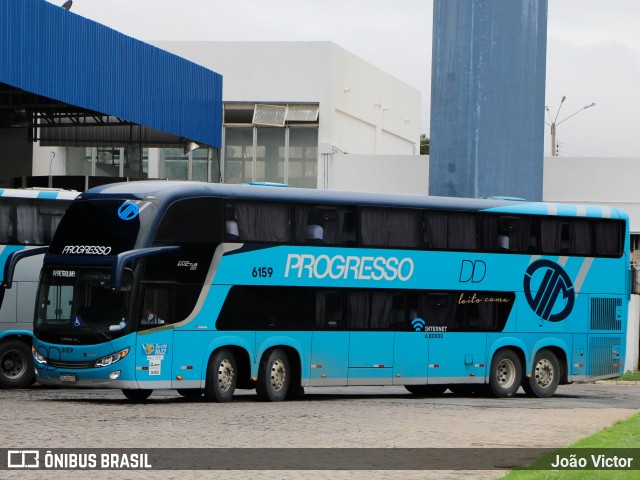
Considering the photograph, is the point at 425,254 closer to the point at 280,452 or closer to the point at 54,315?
the point at 54,315

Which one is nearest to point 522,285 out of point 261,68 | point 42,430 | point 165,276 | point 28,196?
point 165,276

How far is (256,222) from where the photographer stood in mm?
24609

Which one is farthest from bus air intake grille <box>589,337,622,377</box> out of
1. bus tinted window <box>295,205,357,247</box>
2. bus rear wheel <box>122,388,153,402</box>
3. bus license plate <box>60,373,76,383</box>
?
bus license plate <box>60,373,76,383</box>

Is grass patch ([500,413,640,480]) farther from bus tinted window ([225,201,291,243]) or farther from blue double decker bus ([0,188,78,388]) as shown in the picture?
blue double decker bus ([0,188,78,388])

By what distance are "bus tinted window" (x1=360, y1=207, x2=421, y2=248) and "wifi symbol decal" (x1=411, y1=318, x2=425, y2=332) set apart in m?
1.49

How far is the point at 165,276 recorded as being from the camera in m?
23.3

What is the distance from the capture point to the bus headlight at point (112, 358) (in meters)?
22.6

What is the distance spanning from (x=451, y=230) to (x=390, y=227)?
1.51 m

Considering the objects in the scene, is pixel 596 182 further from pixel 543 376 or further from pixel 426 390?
pixel 543 376

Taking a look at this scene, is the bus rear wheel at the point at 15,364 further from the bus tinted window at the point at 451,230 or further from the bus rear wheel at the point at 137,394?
the bus tinted window at the point at 451,230

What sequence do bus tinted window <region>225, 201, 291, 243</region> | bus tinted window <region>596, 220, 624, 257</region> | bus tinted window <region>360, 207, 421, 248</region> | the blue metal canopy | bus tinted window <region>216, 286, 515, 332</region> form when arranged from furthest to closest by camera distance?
the blue metal canopy → bus tinted window <region>596, 220, 624, 257</region> → bus tinted window <region>360, 207, 421, 248</region> → bus tinted window <region>216, 286, 515, 332</region> → bus tinted window <region>225, 201, 291, 243</region>

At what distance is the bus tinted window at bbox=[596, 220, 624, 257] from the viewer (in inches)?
1159

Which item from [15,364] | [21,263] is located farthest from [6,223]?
[15,364]

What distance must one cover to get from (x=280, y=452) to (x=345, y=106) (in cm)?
4330
